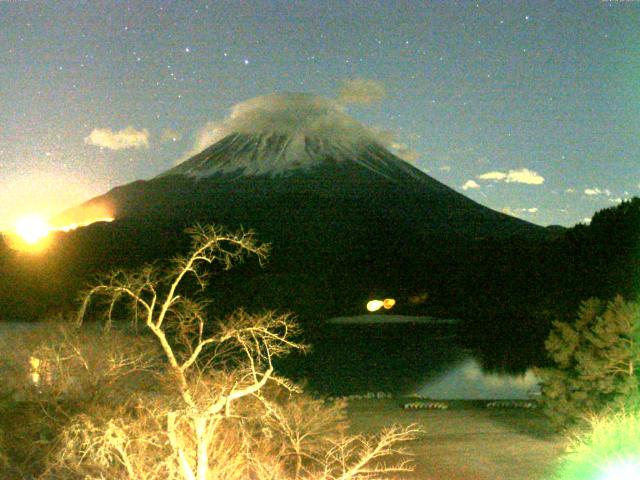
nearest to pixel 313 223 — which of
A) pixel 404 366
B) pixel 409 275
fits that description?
pixel 409 275

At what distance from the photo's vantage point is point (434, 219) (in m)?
109

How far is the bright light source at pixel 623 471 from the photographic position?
7.48 meters

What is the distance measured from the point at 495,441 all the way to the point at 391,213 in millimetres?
93597

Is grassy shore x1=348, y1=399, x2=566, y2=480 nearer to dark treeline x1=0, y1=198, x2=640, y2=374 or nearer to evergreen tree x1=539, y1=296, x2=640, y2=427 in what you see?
evergreen tree x1=539, y1=296, x2=640, y2=427

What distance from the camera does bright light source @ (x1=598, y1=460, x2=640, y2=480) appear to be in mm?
7480

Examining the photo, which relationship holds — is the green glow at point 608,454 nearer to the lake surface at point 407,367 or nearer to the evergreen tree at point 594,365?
the evergreen tree at point 594,365

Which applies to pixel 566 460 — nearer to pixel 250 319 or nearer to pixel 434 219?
pixel 250 319

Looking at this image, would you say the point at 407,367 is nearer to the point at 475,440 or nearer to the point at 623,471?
the point at 475,440

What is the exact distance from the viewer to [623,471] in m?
7.59

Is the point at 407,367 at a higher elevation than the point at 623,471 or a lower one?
lower

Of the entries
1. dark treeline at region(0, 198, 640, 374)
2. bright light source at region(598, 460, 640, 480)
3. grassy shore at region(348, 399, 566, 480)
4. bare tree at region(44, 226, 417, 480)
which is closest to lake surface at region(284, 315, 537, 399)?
dark treeline at region(0, 198, 640, 374)

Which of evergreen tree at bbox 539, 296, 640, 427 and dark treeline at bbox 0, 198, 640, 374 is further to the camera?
dark treeline at bbox 0, 198, 640, 374

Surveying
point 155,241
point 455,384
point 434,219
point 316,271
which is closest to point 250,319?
point 455,384

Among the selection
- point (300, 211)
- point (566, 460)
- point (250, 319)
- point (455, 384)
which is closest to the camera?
point (250, 319)
